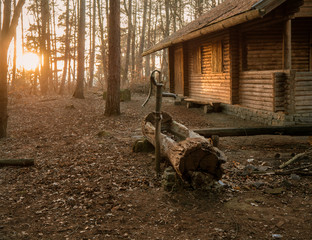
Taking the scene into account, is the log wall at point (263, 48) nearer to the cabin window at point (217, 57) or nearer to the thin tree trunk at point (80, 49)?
the cabin window at point (217, 57)

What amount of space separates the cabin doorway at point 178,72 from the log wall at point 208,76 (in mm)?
675

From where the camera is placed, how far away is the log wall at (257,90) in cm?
1047

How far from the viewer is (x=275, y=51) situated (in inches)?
500

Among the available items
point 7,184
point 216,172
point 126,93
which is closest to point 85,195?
point 7,184

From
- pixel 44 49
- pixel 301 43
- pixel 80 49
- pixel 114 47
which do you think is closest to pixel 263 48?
pixel 301 43

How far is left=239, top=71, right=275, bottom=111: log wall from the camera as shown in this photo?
10469 mm

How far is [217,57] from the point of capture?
14.5 m

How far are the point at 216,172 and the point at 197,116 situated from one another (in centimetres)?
900

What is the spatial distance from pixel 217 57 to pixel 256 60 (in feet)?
7.38

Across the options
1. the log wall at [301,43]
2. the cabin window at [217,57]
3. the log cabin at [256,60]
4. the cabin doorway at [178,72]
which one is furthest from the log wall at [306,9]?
the cabin doorway at [178,72]

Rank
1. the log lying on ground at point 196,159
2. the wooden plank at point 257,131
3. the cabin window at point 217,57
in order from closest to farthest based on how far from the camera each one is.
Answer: the log lying on ground at point 196,159, the wooden plank at point 257,131, the cabin window at point 217,57

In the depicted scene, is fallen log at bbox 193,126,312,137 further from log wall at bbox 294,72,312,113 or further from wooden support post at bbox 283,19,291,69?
wooden support post at bbox 283,19,291,69

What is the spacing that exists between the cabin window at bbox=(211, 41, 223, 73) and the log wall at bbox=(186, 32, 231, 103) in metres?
0.14

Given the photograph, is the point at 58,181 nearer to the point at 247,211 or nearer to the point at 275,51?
the point at 247,211
